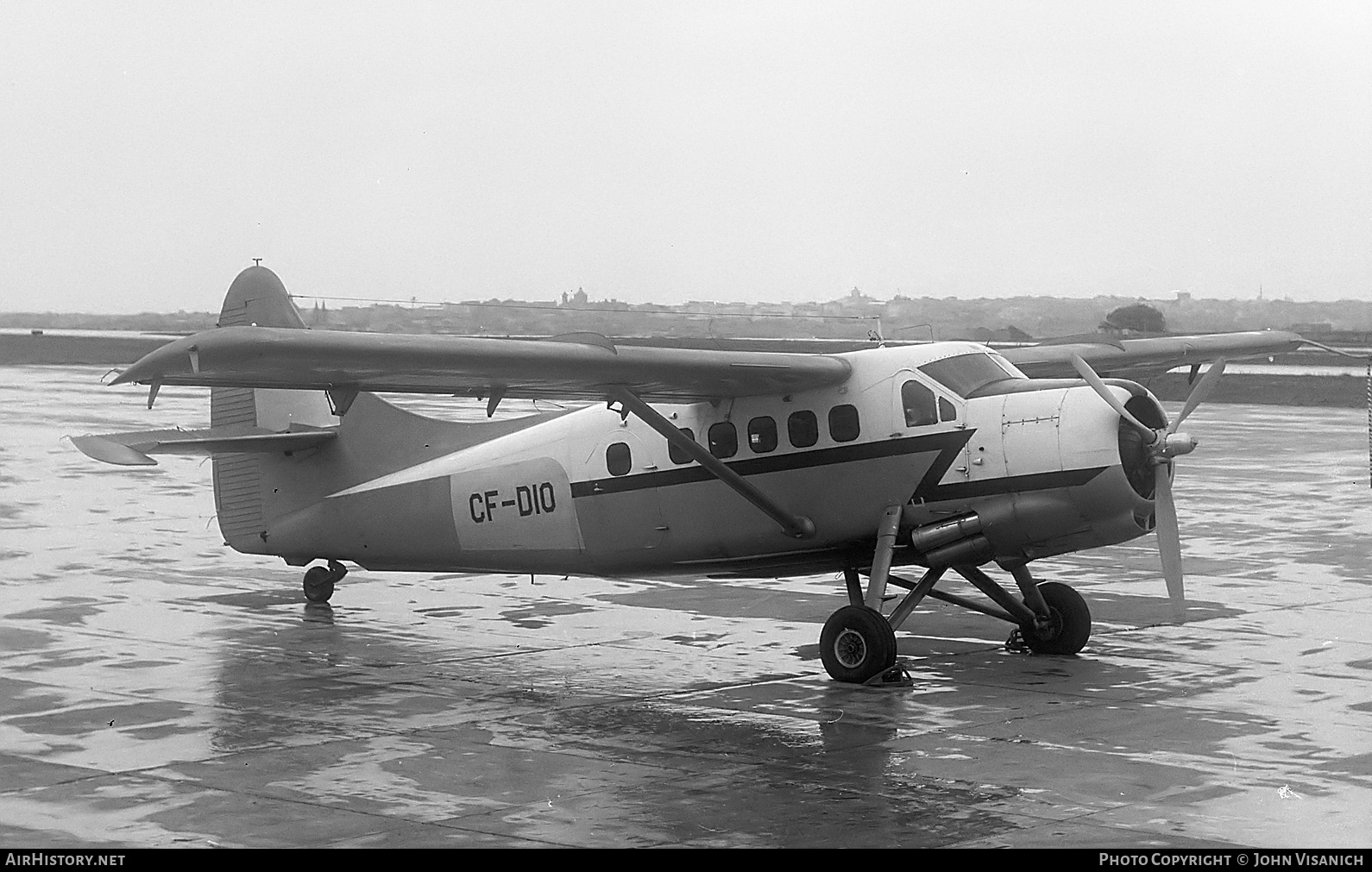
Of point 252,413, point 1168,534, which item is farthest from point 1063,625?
point 252,413

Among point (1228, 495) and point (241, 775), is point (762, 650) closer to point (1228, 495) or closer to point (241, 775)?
point (241, 775)

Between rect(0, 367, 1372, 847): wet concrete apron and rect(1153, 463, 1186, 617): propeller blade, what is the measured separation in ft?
2.03

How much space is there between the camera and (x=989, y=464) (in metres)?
12.3

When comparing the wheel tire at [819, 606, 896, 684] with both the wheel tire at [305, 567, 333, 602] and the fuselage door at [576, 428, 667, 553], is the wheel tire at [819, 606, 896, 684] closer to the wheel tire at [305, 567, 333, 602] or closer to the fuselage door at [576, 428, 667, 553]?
the fuselage door at [576, 428, 667, 553]

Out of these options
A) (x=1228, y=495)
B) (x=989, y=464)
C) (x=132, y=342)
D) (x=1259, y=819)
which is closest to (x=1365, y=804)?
(x=1259, y=819)

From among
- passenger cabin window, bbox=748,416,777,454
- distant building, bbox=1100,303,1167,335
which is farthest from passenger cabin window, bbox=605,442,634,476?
distant building, bbox=1100,303,1167,335

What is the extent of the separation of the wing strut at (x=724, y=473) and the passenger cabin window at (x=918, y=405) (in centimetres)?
112

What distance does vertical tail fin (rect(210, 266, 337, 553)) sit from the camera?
15.8 m

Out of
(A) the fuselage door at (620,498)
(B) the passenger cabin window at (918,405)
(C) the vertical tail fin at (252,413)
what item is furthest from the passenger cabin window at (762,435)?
(C) the vertical tail fin at (252,413)

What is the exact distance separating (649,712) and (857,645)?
1728 millimetres

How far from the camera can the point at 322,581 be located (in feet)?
52.2

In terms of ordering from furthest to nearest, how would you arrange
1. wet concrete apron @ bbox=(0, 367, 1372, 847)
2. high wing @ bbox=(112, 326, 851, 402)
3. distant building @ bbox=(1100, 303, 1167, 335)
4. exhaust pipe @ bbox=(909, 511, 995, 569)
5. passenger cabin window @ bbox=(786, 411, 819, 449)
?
distant building @ bbox=(1100, 303, 1167, 335) < passenger cabin window @ bbox=(786, 411, 819, 449) < exhaust pipe @ bbox=(909, 511, 995, 569) < high wing @ bbox=(112, 326, 851, 402) < wet concrete apron @ bbox=(0, 367, 1372, 847)

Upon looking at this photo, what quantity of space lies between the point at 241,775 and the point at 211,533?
1243 centimetres

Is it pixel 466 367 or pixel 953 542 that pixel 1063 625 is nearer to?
pixel 953 542
